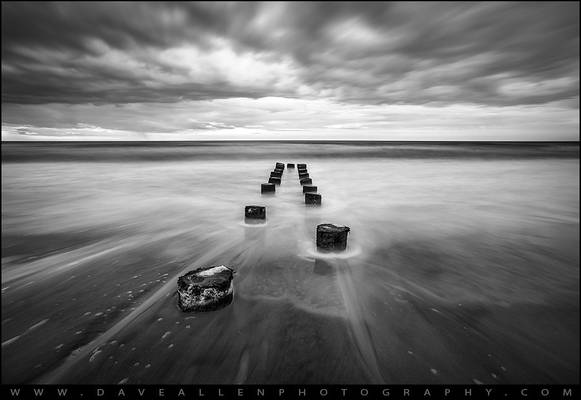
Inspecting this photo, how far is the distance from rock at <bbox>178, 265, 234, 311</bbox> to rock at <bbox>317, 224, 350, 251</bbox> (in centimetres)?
201

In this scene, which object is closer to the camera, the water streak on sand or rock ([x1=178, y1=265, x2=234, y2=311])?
the water streak on sand

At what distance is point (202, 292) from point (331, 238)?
7.72 feet

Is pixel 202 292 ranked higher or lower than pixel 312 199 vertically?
higher

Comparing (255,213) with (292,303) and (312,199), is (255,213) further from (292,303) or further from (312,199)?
(292,303)

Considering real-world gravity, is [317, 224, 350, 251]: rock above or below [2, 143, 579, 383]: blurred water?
above

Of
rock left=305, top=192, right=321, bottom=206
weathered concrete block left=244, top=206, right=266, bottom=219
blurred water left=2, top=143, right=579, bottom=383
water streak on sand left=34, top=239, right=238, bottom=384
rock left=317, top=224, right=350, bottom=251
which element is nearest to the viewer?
water streak on sand left=34, top=239, right=238, bottom=384

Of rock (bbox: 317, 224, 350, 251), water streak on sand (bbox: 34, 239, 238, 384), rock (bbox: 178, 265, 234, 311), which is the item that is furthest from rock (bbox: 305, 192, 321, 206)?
rock (bbox: 178, 265, 234, 311)

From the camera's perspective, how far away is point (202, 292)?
299 cm

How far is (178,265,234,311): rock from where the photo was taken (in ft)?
9.78

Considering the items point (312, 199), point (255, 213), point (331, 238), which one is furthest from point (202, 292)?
point (312, 199)

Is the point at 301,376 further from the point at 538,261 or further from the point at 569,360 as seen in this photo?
the point at 538,261

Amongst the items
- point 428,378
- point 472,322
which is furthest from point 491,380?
point 472,322

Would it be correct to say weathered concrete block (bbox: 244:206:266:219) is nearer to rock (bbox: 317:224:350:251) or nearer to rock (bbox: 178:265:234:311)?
rock (bbox: 317:224:350:251)
